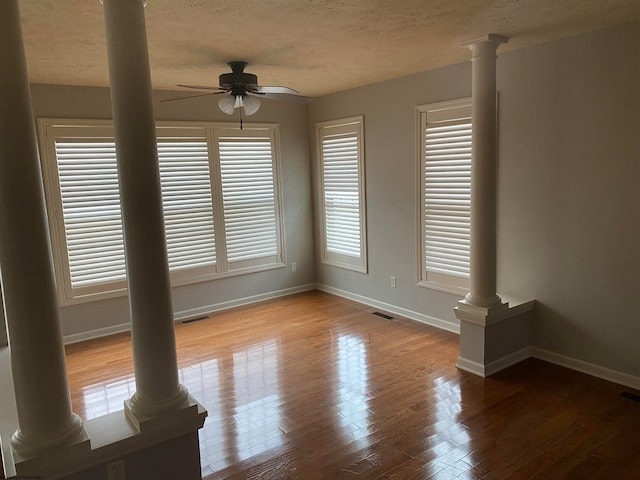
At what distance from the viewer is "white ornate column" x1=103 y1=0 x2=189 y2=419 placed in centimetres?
205

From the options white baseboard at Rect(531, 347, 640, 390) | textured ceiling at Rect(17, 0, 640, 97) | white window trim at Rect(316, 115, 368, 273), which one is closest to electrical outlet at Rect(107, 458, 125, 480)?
textured ceiling at Rect(17, 0, 640, 97)

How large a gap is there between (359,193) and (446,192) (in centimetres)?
123

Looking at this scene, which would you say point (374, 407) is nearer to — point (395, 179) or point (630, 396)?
point (630, 396)

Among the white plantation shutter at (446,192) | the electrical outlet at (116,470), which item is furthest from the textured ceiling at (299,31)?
the electrical outlet at (116,470)

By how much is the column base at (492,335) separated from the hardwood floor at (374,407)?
0.11 m

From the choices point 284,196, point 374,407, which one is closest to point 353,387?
point 374,407

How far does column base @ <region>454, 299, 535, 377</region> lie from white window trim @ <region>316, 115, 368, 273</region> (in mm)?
1915

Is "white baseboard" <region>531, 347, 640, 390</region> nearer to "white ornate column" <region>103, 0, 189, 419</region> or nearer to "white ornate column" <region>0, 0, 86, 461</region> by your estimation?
"white ornate column" <region>103, 0, 189, 419</region>

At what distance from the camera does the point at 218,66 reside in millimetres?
3863

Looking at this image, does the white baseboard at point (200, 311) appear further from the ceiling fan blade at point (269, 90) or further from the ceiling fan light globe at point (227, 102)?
the ceiling fan blade at point (269, 90)

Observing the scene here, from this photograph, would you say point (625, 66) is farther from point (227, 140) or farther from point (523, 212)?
point (227, 140)

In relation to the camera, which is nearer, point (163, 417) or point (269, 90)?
point (163, 417)

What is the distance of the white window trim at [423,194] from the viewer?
4230mm

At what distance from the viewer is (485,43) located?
3.37 meters
